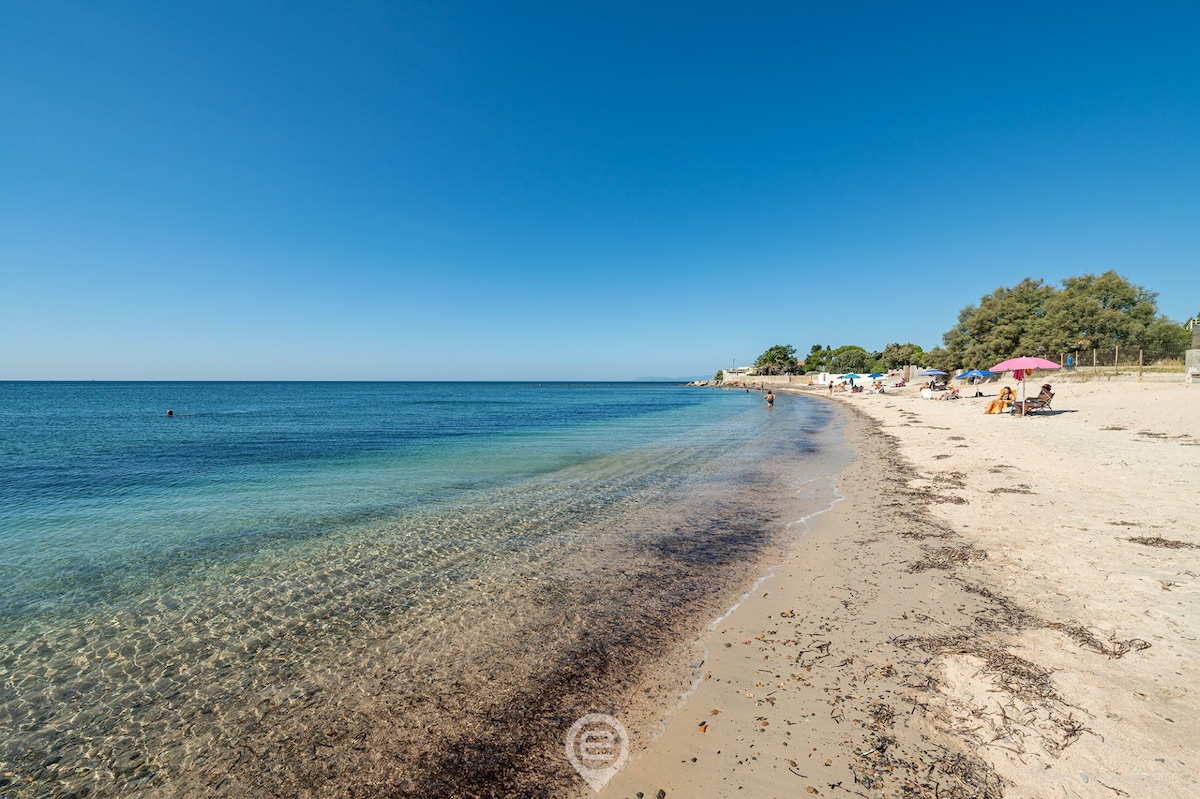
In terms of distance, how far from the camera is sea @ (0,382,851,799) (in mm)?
3992

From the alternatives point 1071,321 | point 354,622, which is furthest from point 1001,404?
point 354,622

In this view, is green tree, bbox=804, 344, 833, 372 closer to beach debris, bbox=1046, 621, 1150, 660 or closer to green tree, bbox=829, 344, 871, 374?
green tree, bbox=829, 344, 871, 374

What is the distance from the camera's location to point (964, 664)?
4.62 metres

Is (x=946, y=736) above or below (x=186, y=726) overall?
above

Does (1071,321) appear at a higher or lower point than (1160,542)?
higher

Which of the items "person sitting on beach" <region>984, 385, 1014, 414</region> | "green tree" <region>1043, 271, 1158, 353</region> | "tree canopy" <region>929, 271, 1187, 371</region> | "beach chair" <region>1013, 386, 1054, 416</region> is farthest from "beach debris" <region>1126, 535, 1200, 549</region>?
"green tree" <region>1043, 271, 1158, 353</region>

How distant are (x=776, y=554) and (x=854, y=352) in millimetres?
142951

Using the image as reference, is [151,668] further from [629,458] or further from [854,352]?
[854,352]

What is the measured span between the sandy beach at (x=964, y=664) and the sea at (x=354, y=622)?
0.72m

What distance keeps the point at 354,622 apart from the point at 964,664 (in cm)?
719

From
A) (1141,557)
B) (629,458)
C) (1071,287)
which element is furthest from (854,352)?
(1141,557)

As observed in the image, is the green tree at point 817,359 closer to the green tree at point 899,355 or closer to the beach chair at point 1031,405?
the green tree at point 899,355

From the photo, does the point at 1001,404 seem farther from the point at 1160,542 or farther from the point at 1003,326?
the point at 1003,326

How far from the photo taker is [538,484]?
15344 mm
